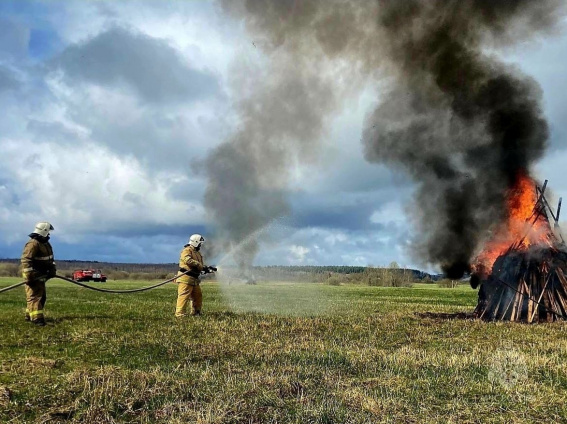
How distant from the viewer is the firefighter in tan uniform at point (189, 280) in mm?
18703

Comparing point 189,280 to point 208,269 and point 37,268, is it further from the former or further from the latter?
point 37,268

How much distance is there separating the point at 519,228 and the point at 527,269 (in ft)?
6.19

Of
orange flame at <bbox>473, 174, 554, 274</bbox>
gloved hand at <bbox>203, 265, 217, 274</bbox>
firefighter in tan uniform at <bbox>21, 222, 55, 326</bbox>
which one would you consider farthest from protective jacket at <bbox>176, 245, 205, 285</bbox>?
orange flame at <bbox>473, 174, 554, 274</bbox>

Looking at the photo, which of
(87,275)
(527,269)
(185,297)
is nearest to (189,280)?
(185,297)

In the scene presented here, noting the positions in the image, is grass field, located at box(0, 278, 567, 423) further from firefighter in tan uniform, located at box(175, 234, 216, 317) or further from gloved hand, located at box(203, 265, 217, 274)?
gloved hand, located at box(203, 265, 217, 274)

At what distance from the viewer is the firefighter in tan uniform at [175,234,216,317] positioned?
18703mm

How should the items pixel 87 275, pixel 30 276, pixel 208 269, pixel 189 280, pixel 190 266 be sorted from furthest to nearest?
pixel 87 275 → pixel 208 269 → pixel 190 266 → pixel 189 280 → pixel 30 276

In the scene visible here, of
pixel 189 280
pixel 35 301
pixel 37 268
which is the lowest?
pixel 35 301

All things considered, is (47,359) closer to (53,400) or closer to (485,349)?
(53,400)

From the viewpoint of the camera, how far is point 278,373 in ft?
30.2

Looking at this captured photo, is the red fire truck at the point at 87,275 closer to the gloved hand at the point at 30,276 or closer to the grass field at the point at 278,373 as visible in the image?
the gloved hand at the point at 30,276

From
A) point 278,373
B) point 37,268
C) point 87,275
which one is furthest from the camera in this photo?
point 87,275

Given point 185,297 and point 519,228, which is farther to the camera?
point 519,228

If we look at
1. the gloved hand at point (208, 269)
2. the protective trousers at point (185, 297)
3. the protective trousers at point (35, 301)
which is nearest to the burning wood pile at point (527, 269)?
the gloved hand at point (208, 269)
